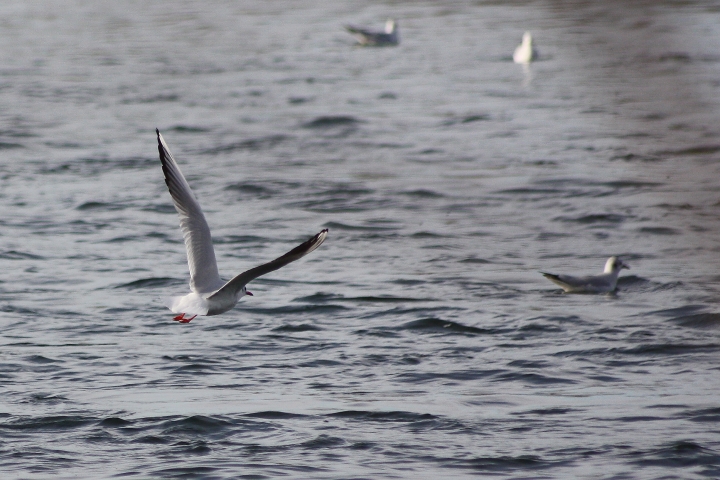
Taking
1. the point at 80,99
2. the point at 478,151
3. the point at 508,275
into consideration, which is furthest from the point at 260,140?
the point at 508,275

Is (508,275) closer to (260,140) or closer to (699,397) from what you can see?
(699,397)

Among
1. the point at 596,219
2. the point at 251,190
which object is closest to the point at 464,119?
the point at 251,190

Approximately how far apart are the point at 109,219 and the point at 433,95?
749cm

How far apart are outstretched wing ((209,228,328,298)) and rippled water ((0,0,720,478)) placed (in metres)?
0.86

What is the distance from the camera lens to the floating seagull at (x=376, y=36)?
24.8m

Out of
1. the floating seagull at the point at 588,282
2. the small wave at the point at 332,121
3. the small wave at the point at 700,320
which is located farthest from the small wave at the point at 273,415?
the small wave at the point at 332,121

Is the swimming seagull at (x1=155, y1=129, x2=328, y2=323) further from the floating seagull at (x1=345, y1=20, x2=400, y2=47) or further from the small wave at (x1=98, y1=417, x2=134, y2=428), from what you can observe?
the floating seagull at (x1=345, y1=20, x2=400, y2=47)

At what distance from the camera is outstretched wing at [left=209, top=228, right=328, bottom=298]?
17.6 ft

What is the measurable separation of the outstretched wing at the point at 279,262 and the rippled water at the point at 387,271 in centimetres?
86

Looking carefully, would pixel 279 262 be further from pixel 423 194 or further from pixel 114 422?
pixel 423 194

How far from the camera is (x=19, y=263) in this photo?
11719 mm

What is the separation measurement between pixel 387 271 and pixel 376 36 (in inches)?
559

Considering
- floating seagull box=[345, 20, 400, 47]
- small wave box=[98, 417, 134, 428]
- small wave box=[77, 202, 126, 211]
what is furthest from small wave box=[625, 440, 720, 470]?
floating seagull box=[345, 20, 400, 47]

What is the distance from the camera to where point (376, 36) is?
2486 centimetres
